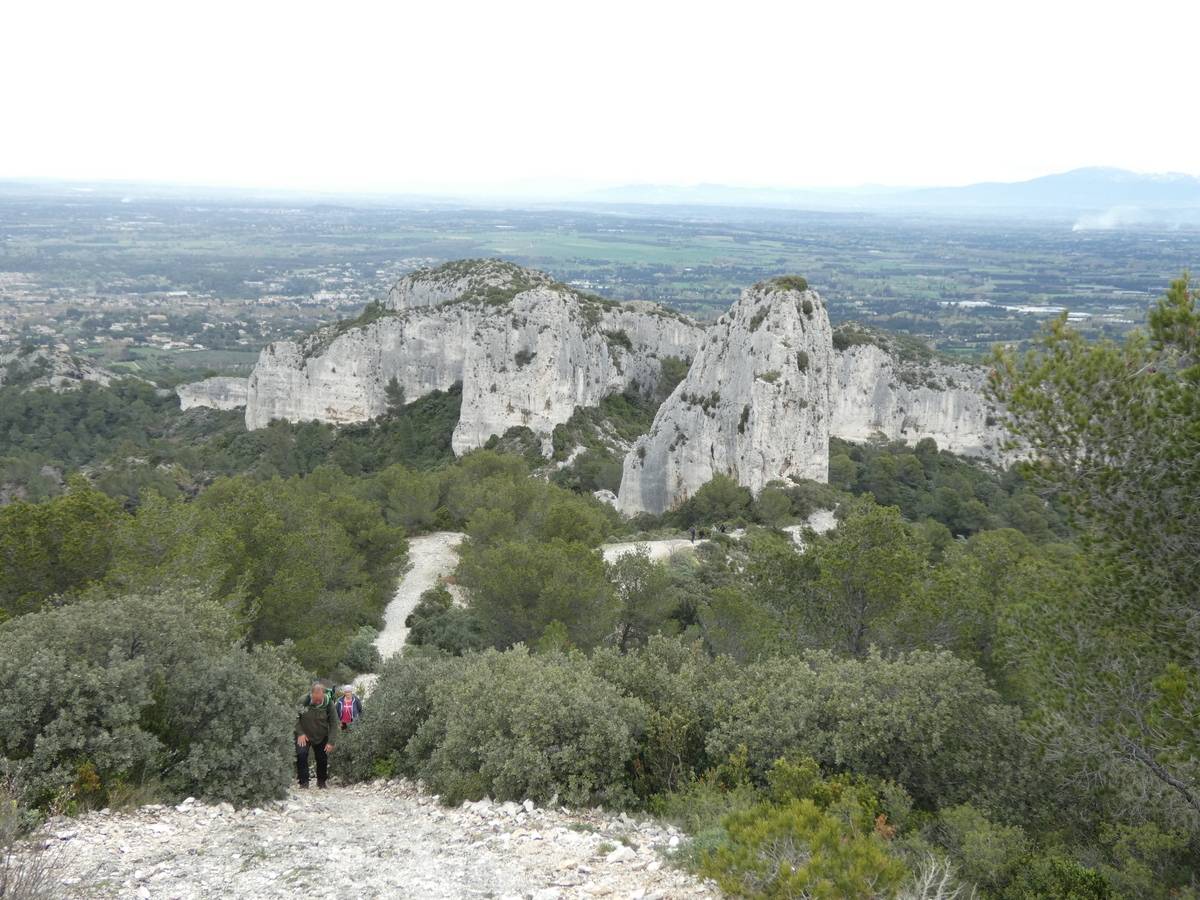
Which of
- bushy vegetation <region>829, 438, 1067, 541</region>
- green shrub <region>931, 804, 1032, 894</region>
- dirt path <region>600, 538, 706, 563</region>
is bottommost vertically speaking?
bushy vegetation <region>829, 438, 1067, 541</region>

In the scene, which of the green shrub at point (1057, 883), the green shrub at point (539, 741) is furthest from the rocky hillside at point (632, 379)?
the green shrub at point (1057, 883)

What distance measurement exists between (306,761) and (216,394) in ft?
217

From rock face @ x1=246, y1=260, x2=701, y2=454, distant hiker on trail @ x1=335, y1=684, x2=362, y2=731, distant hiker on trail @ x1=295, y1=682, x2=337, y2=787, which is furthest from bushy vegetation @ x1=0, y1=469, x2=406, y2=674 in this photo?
rock face @ x1=246, y1=260, x2=701, y2=454

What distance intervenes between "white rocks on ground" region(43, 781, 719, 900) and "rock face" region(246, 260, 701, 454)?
130 feet

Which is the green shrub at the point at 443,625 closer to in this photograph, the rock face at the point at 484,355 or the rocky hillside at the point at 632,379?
the rocky hillside at the point at 632,379

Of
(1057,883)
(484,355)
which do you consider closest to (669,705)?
(1057,883)

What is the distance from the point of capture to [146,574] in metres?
13.4

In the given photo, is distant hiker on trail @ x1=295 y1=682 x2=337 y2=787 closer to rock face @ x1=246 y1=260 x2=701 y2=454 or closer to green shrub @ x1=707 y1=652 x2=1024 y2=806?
green shrub @ x1=707 y1=652 x2=1024 y2=806

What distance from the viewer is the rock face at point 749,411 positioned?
37.8 metres

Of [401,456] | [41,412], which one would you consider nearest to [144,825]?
[401,456]

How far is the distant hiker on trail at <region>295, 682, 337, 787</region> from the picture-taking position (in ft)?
37.2

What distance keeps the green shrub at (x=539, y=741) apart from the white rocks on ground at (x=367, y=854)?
0.34 meters

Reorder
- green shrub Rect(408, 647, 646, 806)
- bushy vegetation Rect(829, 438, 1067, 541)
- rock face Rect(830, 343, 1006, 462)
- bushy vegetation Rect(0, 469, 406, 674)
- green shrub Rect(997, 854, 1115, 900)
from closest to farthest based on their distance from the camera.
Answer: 1. green shrub Rect(997, 854, 1115, 900)
2. green shrub Rect(408, 647, 646, 806)
3. bushy vegetation Rect(0, 469, 406, 674)
4. bushy vegetation Rect(829, 438, 1067, 541)
5. rock face Rect(830, 343, 1006, 462)

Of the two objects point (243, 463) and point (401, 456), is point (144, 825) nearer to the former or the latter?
point (401, 456)
